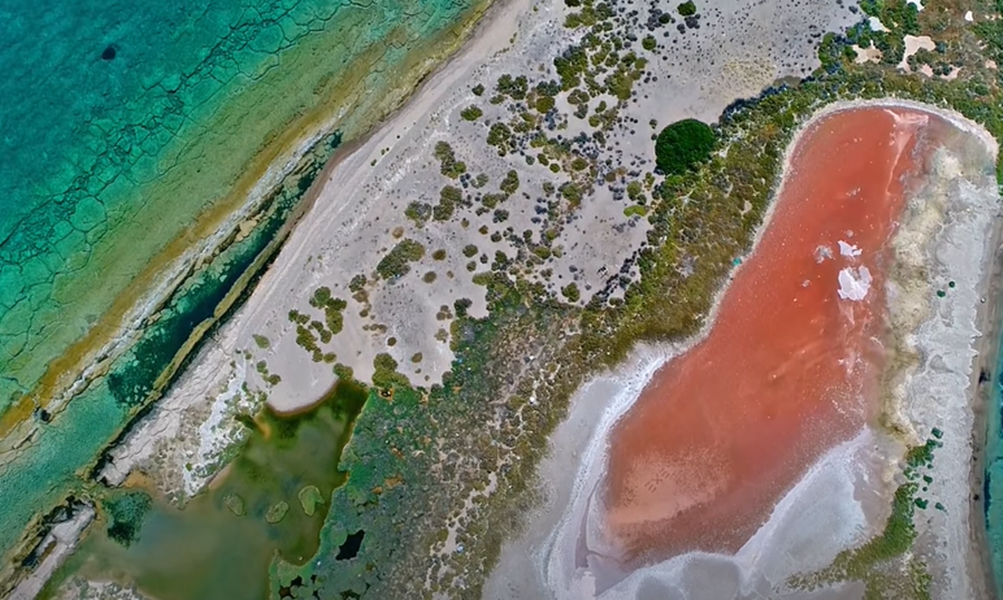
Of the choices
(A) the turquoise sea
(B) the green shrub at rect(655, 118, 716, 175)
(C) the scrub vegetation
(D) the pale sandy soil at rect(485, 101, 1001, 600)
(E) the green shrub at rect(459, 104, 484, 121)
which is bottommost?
(A) the turquoise sea

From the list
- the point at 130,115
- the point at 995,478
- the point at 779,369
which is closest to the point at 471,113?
the point at 130,115

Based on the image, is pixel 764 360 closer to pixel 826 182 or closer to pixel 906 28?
pixel 826 182

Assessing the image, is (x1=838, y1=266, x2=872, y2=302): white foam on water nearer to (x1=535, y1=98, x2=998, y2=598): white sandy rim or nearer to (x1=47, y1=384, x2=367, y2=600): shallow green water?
(x1=535, y1=98, x2=998, y2=598): white sandy rim

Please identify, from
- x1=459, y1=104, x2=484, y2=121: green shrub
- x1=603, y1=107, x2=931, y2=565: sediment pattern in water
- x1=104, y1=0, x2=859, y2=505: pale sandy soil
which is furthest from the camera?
x1=459, y1=104, x2=484, y2=121: green shrub

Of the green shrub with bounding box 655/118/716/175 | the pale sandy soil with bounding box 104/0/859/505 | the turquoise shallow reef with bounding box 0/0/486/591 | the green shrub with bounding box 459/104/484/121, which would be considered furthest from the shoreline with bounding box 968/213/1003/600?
the turquoise shallow reef with bounding box 0/0/486/591

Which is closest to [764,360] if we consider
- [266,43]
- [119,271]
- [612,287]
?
[612,287]

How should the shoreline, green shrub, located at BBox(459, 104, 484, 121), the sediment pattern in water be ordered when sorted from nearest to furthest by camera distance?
the sediment pattern in water → the shoreline → green shrub, located at BBox(459, 104, 484, 121)

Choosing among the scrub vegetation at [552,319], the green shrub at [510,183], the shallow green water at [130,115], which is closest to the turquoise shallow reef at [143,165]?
the shallow green water at [130,115]
